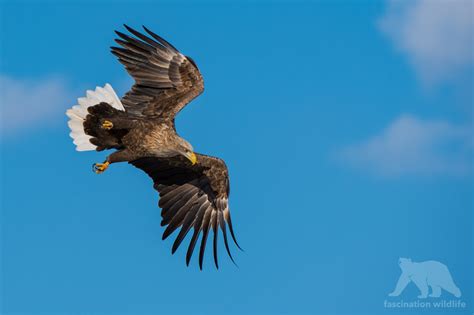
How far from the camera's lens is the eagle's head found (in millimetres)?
12023

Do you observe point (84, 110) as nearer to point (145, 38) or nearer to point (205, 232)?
point (145, 38)

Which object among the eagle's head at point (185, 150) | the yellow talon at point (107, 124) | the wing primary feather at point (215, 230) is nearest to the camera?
the yellow talon at point (107, 124)

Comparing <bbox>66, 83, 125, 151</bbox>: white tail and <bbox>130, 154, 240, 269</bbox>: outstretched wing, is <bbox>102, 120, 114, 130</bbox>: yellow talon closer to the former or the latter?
<bbox>66, 83, 125, 151</bbox>: white tail

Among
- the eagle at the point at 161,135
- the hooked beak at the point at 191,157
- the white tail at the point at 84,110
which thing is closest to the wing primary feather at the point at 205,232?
the eagle at the point at 161,135

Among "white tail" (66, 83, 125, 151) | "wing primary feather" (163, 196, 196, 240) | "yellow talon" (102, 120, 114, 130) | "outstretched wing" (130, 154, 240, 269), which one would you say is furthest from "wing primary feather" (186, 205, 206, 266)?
"yellow talon" (102, 120, 114, 130)

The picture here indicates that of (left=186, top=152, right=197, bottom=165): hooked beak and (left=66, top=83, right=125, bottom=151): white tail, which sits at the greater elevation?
(left=66, top=83, right=125, bottom=151): white tail

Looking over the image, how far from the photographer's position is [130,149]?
1198 cm

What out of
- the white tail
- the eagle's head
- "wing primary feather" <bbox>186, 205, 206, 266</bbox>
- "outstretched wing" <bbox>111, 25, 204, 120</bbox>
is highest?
"outstretched wing" <bbox>111, 25, 204, 120</bbox>

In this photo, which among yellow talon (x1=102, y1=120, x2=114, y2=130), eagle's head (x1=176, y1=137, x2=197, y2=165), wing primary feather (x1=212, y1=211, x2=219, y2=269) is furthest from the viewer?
wing primary feather (x1=212, y1=211, x2=219, y2=269)

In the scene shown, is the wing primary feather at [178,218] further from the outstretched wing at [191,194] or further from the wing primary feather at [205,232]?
the wing primary feather at [205,232]

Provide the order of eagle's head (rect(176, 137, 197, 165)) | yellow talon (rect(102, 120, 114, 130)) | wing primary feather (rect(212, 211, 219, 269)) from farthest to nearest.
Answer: wing primary feather (rect(212, 211, 219, 269)) → eagle's head (rect(176, 137, 197, 165)) → yellow talon (rect(102, 120, 114, 130))

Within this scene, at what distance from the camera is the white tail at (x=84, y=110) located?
12117 millimetres

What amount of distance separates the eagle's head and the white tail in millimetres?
869

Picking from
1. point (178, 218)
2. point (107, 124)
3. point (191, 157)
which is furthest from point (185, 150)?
point (178, 218)
